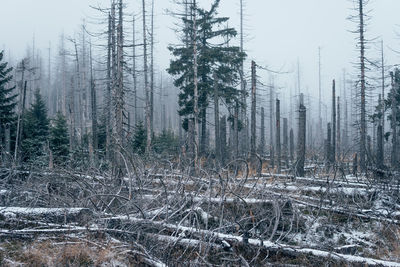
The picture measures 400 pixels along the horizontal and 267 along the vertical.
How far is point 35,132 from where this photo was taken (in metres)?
19.7

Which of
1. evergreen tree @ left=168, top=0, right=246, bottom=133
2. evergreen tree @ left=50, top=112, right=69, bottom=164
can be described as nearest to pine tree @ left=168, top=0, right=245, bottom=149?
evergreen tree @ left=168, top=0, right=246, bottom=133

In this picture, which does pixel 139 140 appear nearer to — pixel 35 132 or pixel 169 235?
pixel 35 132

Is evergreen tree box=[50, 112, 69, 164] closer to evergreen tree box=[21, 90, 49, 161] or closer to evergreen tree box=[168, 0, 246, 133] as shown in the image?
evergreen tree box=[21, 90, 49, 161]

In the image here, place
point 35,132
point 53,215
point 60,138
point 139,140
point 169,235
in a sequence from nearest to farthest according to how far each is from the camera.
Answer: point 53,215 < point 169,235 < point 60,138 < point 35,132 < point 139,140

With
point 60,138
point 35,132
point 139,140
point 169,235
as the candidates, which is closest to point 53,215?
point 169,235

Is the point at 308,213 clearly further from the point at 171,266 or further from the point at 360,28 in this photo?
the point at 360,28

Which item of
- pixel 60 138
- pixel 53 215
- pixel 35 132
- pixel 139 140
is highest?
pixel 35 132

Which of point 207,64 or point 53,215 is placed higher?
point 207,64

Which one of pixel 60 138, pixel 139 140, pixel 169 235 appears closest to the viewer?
pixel 169 235

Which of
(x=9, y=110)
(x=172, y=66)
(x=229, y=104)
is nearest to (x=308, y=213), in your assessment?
(x=229, y=104)

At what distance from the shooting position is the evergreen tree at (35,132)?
59.6 feet

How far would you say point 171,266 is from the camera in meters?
5.22

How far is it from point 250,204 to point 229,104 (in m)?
14.3

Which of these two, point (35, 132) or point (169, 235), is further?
point (35, 132)
